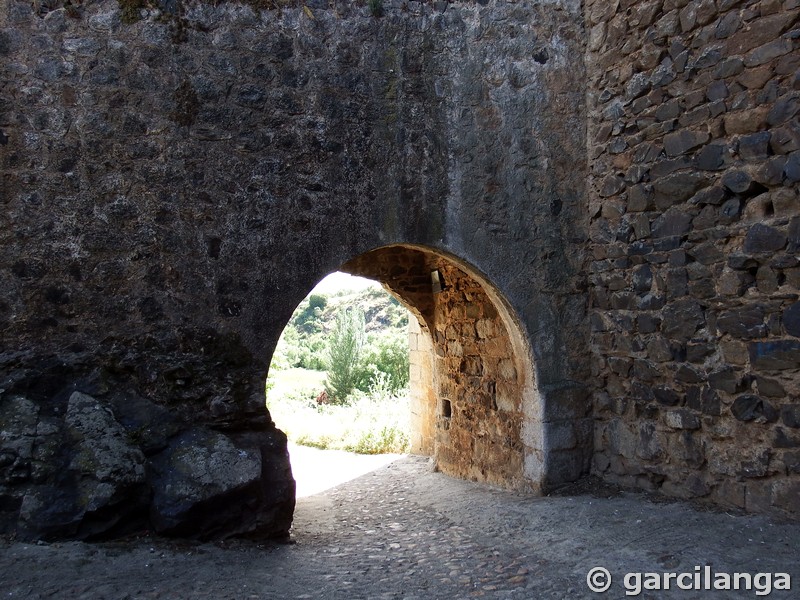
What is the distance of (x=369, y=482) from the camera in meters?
6.31

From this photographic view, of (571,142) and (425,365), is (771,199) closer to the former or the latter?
(571,142)

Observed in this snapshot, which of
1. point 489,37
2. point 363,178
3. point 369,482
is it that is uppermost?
point 489,37

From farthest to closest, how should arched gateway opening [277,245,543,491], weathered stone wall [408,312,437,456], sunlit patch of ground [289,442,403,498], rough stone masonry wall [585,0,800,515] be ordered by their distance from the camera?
weathered stone wall [408,312,437,456], sunlit patch of ground [289,442,403,498], arched gateway opening [277,245,543,491], rough stone masonry wall [585,0,800,515]

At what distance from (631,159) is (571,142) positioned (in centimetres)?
50

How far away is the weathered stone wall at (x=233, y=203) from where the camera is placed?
376 centimetres

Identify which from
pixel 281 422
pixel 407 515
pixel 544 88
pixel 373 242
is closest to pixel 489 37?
pixel 544 88

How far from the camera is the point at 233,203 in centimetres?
416
